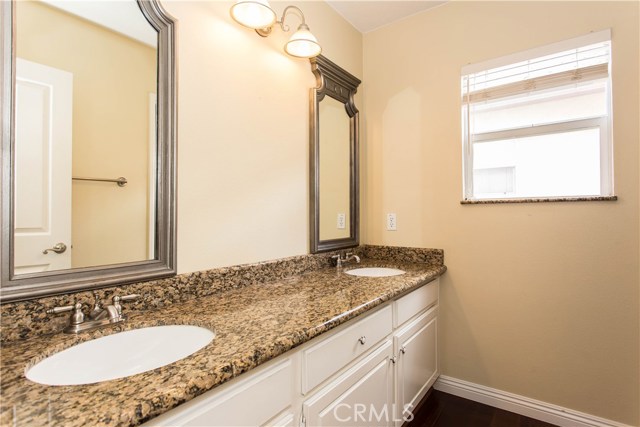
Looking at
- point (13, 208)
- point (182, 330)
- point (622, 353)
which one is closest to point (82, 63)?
point (13, 208)

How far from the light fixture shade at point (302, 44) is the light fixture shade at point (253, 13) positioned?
0.17 metres

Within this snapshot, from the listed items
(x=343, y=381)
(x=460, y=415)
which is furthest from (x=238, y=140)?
(x=460, y=415)

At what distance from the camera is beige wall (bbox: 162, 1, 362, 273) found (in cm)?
127

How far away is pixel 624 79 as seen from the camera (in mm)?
1571

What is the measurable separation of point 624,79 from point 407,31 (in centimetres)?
126

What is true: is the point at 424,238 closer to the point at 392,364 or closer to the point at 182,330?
the point at 392,364

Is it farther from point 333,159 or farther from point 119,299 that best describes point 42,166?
point 333,159

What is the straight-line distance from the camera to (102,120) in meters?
1.05

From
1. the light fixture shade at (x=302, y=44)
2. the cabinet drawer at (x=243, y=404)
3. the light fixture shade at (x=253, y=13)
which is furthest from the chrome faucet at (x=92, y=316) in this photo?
the light fixture shade at (x=302, y=44)

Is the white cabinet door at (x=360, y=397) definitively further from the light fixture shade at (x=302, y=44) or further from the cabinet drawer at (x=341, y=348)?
the light fixture shade at (x=302, y=44)

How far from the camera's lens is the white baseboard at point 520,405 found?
1.68 meters

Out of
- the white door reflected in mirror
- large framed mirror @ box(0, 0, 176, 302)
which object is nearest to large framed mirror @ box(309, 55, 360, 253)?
large framed mirror @ box(0, 0, 176, 302)

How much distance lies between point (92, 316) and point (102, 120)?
62cm

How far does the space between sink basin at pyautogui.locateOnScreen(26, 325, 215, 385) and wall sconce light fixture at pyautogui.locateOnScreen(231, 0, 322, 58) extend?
1278 millimetres
